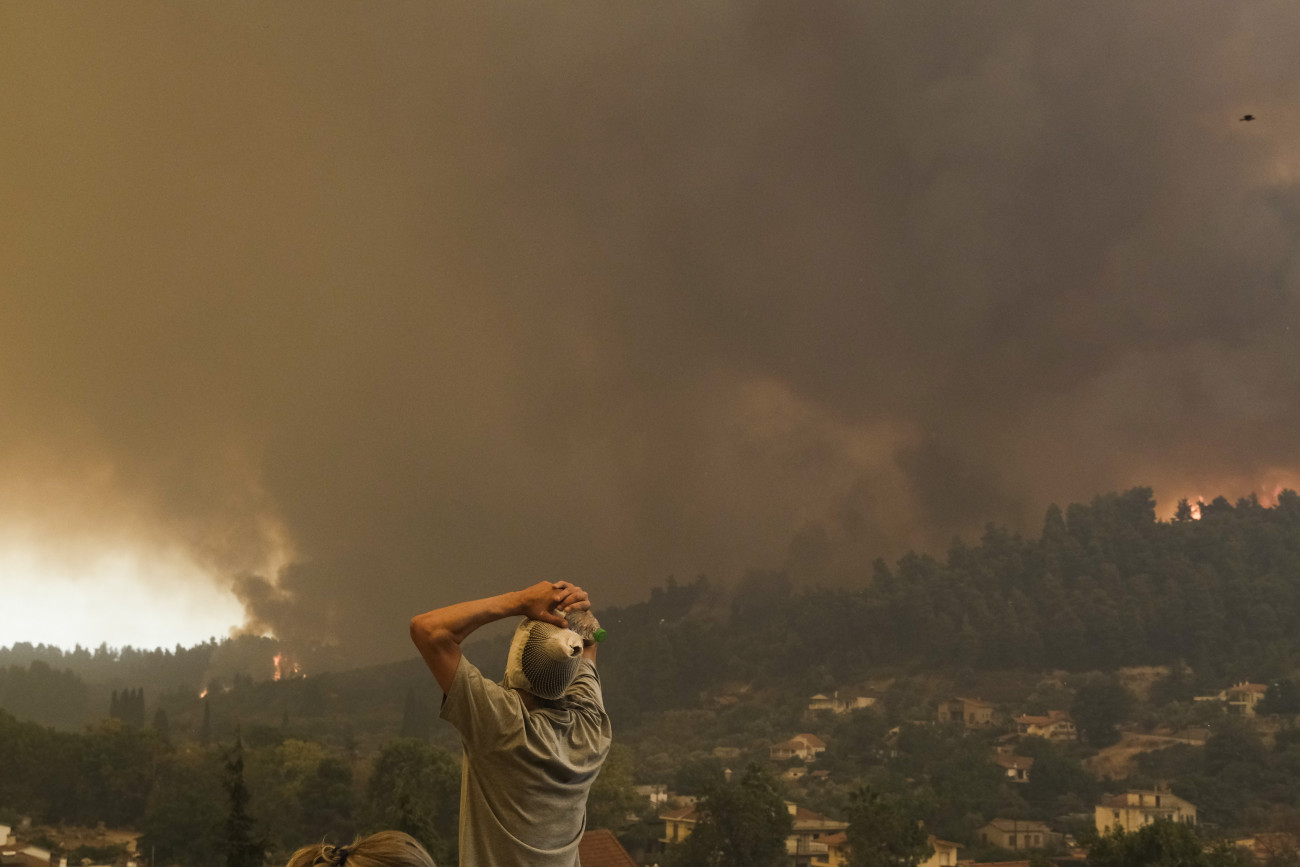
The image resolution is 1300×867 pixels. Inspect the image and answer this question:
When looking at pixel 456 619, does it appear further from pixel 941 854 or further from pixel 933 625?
pixel 933 625

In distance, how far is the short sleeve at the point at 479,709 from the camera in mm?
1450

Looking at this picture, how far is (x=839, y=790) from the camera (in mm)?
41781

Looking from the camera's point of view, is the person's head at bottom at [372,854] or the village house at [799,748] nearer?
the person's head at bottom at [372,854]

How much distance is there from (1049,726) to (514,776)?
5053cm

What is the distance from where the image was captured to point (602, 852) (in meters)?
23.5

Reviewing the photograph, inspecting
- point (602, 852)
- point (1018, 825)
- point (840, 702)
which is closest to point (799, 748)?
Result: point (840, 702)

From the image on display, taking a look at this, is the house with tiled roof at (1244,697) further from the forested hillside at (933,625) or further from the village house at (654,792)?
the village house at (654,792)

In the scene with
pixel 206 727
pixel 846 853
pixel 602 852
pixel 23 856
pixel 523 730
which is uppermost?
pixel 523 730

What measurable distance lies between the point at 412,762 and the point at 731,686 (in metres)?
25.1

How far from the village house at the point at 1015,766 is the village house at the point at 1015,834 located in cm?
353

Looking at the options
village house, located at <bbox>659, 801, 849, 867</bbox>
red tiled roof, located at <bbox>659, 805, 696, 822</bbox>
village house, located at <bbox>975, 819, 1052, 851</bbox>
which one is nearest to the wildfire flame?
red tiled roof, located at <bbox>659, 805, 696, 822</bbox>

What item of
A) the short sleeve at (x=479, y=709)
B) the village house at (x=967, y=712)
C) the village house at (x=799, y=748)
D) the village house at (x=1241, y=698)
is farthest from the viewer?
the village house at (x=967, y=712)

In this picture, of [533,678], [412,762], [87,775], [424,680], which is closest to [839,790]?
[412,762]

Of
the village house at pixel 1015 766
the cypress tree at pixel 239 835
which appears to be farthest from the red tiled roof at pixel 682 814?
the village house at pixel 1015 766
